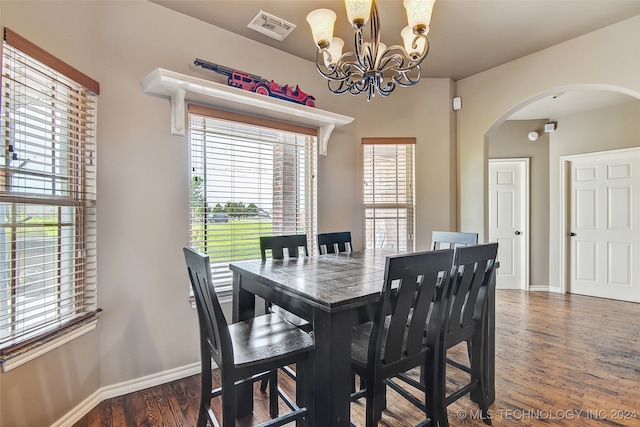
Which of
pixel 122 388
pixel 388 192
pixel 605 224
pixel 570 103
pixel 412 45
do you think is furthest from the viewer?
pixel 605 224

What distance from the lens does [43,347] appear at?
1.53 meters

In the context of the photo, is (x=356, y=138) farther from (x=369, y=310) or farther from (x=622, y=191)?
(x=622, y=191)

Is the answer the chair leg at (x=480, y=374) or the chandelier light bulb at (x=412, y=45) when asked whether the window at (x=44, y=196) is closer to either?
the chandelier light bulb at (x=412, y=45)

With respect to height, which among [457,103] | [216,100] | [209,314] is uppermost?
[457,103]

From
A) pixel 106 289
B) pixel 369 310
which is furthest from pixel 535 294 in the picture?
pixel 106 289

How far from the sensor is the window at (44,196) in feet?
4.66

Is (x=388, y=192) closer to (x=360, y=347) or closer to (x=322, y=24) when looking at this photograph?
(x=322, y=24)

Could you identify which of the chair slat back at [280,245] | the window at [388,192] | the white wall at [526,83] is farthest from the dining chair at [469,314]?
the white wall at [526,83]

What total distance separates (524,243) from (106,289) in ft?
17.3

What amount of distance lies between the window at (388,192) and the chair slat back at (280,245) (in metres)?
1.16

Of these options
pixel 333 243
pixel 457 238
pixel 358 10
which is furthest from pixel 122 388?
pixel 358 10

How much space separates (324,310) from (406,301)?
0.37 m

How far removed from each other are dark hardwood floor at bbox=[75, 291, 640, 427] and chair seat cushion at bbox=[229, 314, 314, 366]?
2.05ft

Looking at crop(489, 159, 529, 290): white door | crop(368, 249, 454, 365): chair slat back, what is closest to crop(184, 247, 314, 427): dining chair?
crop(368, 249, 454, 365): chair slat back
